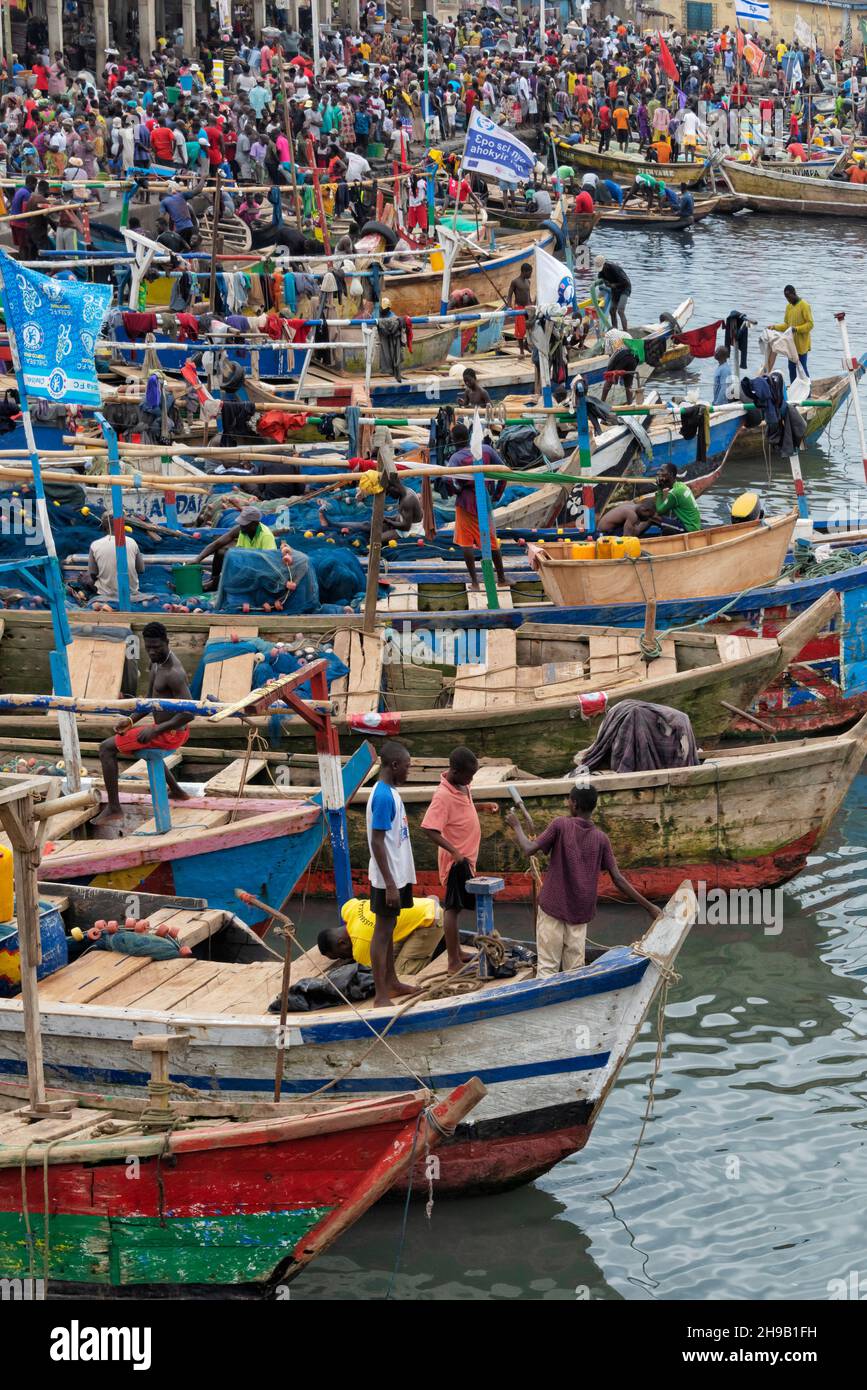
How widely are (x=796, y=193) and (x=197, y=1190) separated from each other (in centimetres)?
3922

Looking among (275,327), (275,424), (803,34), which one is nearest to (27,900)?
(275,424)

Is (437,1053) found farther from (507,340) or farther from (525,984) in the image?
(507,340)

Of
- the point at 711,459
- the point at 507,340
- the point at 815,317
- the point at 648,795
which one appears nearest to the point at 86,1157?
the point at 648,795

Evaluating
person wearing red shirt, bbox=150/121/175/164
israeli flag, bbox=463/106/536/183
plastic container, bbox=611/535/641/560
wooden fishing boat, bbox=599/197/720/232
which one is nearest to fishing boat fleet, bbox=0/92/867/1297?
plastic container, bbox=611/535/641/560

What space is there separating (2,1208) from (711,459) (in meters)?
14.4

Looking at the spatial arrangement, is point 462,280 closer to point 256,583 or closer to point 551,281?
point 551,281

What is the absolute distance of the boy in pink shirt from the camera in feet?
30.7

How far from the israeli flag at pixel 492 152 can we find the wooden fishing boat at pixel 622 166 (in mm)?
21684

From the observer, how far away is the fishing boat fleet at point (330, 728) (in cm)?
821

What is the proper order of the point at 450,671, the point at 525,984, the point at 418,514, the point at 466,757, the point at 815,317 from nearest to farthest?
the point at 525,984 < the point at 466,757 < the point at 450,671 < the point at 418,514 < the point at 815,317

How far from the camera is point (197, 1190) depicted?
26.4ft

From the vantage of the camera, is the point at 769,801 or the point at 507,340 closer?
the point at 769,801

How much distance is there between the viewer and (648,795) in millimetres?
11859

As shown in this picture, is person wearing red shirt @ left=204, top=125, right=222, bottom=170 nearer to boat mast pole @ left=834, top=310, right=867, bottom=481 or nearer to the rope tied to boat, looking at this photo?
boat mast pole @ left=834, top=310, right=867, bottom=481
